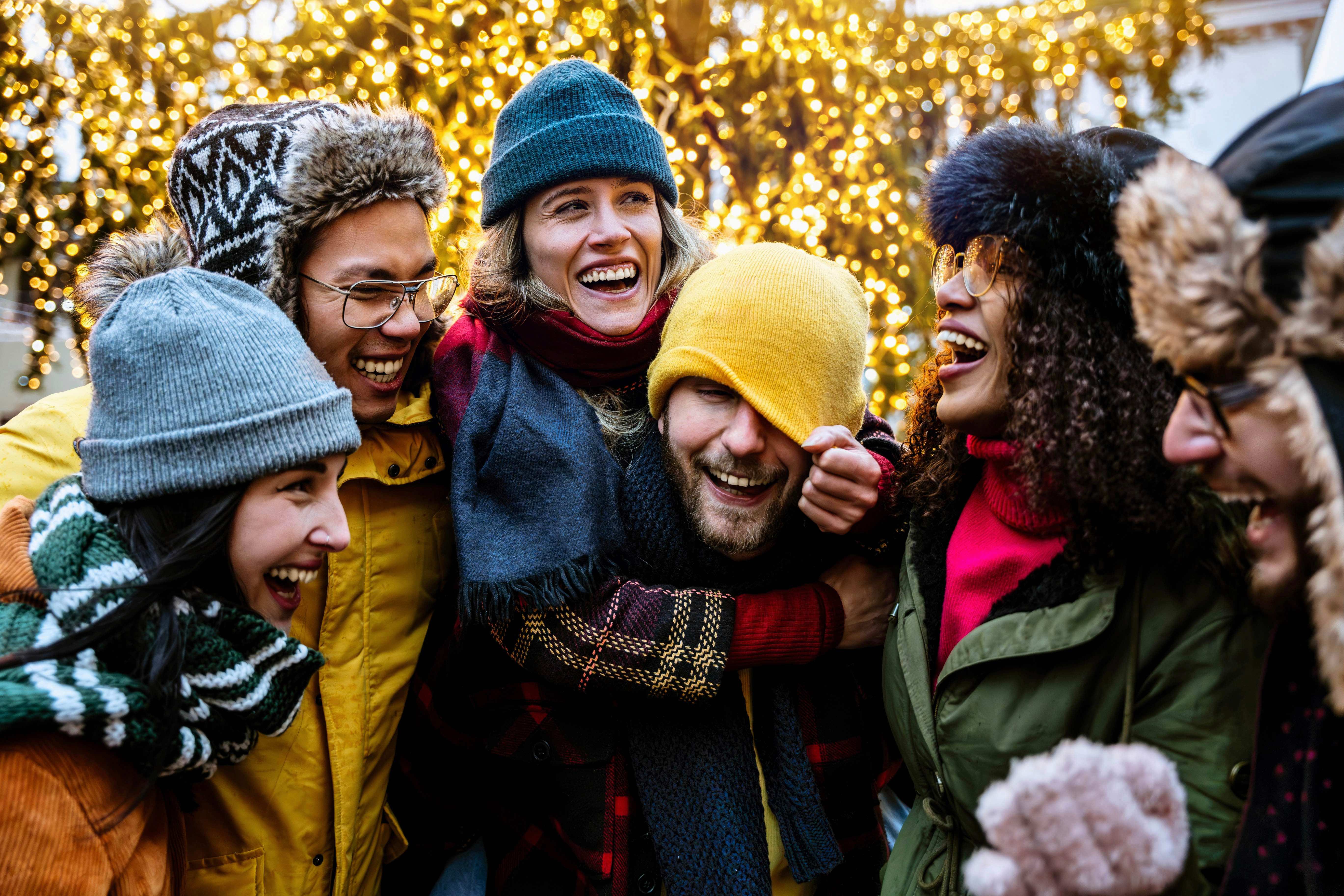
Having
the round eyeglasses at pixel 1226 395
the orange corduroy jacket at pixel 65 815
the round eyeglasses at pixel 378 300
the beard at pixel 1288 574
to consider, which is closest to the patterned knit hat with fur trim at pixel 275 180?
the round eyeglasses at pixel 378 300

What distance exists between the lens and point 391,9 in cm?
425

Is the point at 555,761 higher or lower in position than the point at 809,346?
lower

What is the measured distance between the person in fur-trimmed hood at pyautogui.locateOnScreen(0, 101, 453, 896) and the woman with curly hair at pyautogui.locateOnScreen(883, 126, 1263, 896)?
1285mm

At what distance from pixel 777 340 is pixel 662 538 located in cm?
58

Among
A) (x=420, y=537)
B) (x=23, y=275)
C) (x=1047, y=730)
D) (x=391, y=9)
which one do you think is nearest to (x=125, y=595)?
(x=420, y=537)

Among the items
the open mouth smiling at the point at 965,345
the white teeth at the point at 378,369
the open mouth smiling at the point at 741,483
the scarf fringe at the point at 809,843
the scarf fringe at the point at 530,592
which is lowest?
the scarf fringe at the point at 809,843

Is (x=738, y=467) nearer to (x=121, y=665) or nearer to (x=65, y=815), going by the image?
(x=121, y=665)

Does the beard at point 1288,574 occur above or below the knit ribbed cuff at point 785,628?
above

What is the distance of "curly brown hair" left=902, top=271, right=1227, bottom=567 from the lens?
151cm

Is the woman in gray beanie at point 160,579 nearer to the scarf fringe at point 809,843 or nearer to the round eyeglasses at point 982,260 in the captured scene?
the scarf fringe at point 809,843

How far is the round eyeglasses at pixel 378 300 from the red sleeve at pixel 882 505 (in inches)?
49.6

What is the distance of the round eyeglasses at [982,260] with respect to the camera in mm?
1721

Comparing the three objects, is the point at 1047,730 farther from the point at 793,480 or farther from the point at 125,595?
the point at 125,595

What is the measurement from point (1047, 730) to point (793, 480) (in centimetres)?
85
